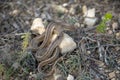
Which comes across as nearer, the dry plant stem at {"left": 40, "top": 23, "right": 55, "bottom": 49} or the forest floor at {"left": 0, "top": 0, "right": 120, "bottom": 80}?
the forest floor at {"left": 0, "top": 0, "right": 120, "bottom": 80}

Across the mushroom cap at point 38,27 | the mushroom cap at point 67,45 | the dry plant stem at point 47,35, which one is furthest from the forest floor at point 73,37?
the dry plant stem at point 47,35

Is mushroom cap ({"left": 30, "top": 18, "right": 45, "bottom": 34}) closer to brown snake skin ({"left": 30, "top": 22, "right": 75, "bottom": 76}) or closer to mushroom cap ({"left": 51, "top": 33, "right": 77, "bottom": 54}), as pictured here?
brown snake skin ({"left": 30, "top": 22, "right": 75, "bottom": 76})

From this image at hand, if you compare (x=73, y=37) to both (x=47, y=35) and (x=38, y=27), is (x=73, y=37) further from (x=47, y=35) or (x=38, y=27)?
(x=38, y=27)

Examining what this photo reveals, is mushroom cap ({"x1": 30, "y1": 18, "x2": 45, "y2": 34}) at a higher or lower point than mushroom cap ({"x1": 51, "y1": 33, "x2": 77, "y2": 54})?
higher

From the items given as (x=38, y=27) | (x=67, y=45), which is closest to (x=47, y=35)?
(x=38, y=27)

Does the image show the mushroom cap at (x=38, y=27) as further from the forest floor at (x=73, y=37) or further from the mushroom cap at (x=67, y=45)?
the mushroom cap at (x=67, y=45)

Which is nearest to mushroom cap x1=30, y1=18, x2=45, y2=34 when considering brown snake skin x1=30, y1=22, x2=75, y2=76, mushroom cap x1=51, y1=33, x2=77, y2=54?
brown snake skin x1=30, y1=22, x2=75, y2=76
